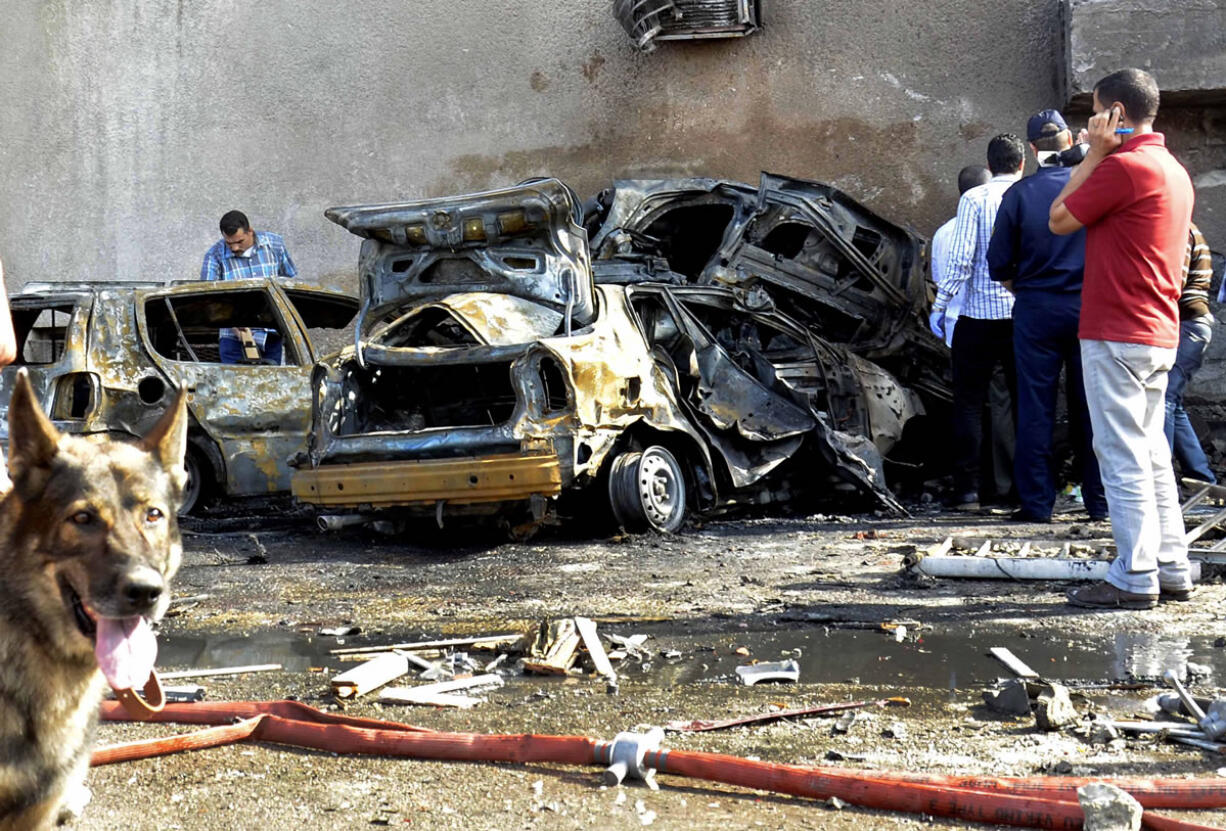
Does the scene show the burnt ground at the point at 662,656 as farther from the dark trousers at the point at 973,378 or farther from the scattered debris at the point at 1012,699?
the dark trousers at the point at 973,378

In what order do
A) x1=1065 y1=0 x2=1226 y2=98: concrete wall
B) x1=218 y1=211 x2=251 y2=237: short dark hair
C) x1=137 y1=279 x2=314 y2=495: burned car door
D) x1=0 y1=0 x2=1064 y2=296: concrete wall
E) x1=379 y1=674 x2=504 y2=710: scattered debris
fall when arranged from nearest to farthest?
x1=379 y1=674 x2=504 y2=710: scattered debris
x1=137 y1=279 x2=314 y2=495: burned car door
x1=218 y1=211 x2=251 y2=237: short dark hair
x1=1065 y1=0 x2=1226 y2=98: concrete wall
x1=0 y1=0 x2=1064 y2=296: concrete wall

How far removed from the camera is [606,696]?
485cm

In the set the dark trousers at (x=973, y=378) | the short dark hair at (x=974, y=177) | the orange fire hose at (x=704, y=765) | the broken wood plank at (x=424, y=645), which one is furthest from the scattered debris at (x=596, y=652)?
the short dark hair at (x=974, y=177)

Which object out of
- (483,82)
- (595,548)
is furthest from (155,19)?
(595,548)

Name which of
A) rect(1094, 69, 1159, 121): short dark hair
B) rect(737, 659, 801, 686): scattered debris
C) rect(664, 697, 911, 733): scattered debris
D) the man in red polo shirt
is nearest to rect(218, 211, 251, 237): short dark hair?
the man in red polo shirt

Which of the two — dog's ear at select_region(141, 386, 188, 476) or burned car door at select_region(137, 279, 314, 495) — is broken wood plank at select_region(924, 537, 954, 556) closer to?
burned car door at select_region(137, 279, 314, 495)

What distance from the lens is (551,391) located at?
8.60 m

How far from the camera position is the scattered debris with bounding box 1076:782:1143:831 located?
320 centimetres

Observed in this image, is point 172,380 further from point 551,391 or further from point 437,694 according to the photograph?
point 437,694

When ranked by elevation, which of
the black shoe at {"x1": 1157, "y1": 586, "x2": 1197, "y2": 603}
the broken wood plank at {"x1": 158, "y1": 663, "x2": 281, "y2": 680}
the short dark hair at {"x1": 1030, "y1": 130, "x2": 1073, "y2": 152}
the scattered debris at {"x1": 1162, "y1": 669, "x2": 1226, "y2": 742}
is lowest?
the black shoe at {"x1": 1157, "y1": 586, "x2": 1197, "y2": 603}

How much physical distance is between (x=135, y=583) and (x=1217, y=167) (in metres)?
13.1

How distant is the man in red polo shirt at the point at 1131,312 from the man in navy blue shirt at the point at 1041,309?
6.71 feet

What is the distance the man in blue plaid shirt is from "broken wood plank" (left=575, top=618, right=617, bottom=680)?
21.2ft

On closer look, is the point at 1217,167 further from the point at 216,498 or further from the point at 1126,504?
the point at 216,498
